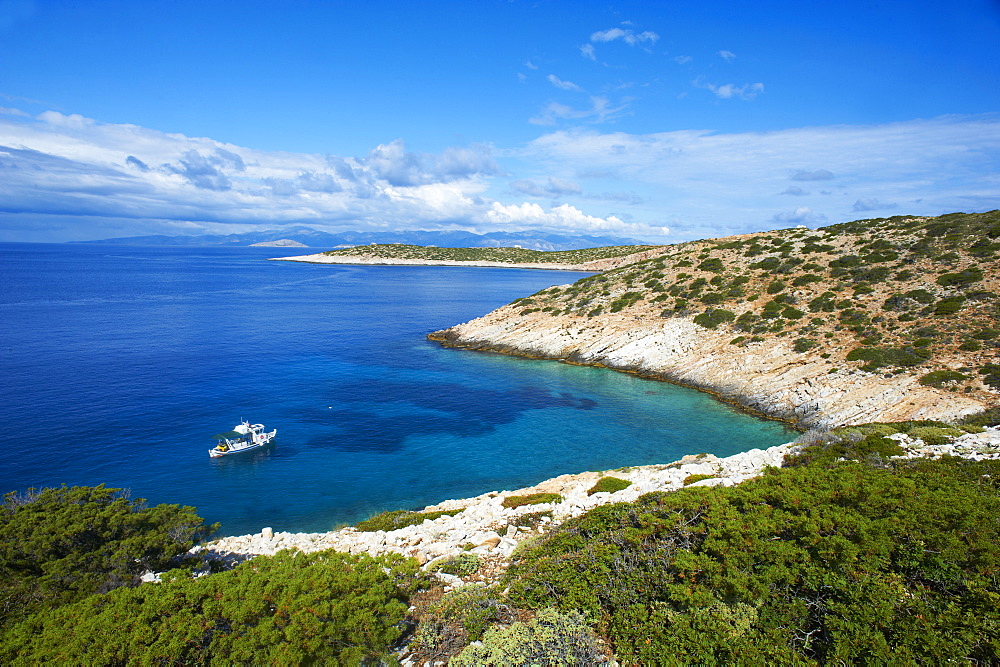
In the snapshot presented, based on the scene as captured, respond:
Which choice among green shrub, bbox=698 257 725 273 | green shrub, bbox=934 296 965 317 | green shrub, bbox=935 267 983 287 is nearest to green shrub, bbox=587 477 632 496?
green shrub, bbox=934 296 965 317

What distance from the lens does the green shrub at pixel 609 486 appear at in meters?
22.1

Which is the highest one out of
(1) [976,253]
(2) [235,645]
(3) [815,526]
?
(1) [976,253]

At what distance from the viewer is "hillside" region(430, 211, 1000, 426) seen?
35344mm

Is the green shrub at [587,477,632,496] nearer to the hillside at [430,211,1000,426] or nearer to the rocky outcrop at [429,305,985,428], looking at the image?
the rocky outcrop at [429,305,985,428]

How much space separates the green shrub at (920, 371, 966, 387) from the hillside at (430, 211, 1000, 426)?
0.11 meters

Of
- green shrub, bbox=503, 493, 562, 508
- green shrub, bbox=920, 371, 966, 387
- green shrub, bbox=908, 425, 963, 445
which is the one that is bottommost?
green shrub, bbox=503, 493, 562, 508

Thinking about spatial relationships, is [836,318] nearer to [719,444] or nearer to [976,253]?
[976,253]

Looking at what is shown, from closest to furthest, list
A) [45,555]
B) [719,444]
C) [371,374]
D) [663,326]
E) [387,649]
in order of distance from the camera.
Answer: [387,649], [45,555], [719,444], [371,374], [663,326]

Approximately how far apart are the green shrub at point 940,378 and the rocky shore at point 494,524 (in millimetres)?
16397

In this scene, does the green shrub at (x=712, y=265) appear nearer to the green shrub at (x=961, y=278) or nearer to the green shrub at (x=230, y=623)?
the green shrub at (x=961, y=278)

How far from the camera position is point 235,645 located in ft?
31.3

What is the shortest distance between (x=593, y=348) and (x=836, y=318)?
23911mm

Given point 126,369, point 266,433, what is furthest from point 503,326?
point 126,369

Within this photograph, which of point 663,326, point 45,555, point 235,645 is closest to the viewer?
point 235,645
